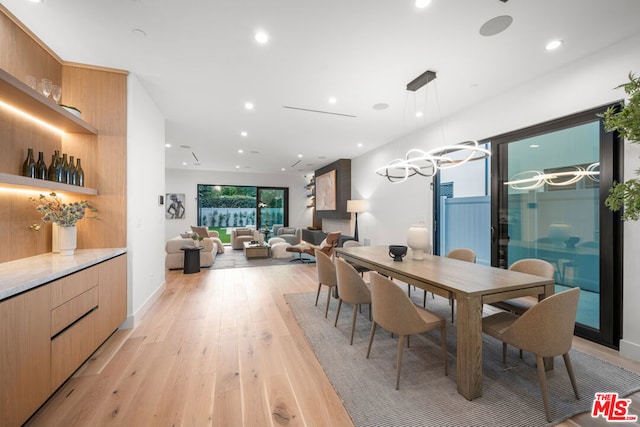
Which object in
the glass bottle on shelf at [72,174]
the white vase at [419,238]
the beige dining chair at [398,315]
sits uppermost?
the glass bottle on shelf at [72,174]

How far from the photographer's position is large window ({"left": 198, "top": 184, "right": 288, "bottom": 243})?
10.5 metres

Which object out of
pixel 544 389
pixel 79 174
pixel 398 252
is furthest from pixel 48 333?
pixel 544 389

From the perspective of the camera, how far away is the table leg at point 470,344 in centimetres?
176

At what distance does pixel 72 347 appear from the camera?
192cm

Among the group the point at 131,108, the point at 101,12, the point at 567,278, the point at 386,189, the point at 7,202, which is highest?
the point at 101,12

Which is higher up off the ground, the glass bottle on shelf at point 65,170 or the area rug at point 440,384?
the glass bottle on shelf at point 65,170

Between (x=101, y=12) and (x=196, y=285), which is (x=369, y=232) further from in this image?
(x=101, y=12)

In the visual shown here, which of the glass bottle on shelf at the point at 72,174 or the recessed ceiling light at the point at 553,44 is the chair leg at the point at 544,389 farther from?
the glass bottle on shelf at the point at 72,174

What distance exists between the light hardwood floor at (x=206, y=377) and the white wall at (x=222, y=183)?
6690mm

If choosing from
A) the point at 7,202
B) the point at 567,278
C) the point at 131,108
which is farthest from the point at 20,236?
the point at 567,278

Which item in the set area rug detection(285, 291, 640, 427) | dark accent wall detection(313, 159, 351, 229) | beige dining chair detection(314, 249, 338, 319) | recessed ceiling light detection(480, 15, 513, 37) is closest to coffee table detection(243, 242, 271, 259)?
dark accent wall detection(313, 159, 351, 229)

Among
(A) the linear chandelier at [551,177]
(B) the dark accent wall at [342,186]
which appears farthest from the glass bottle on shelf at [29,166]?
(B) the dark accent wall at [342,186]

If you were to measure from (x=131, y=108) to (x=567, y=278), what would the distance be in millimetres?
5344

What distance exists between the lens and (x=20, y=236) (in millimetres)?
2184
